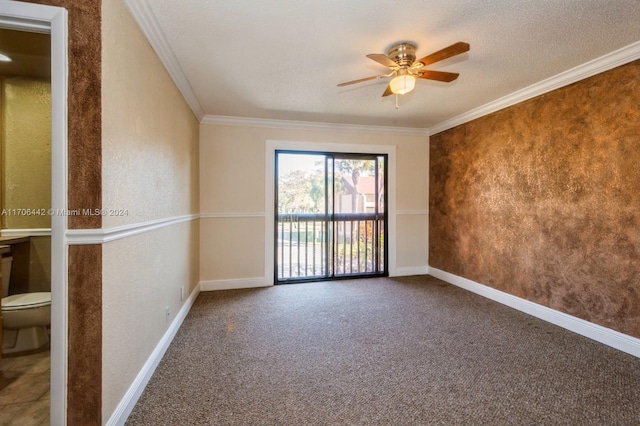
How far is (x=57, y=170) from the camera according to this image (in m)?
1.23

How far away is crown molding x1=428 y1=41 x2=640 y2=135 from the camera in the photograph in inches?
83.5

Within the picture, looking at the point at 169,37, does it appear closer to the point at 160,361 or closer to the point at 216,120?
the point at 216,120

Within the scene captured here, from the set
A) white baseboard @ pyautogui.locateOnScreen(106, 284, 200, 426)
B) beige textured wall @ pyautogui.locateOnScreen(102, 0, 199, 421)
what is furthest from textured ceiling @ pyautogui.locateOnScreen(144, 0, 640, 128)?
white baseboard @ pyautogui.locateOnScreen(106, 284, 200, 426)

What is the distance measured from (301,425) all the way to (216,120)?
3.51 m

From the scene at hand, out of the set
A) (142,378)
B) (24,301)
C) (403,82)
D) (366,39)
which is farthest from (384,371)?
(24,301)

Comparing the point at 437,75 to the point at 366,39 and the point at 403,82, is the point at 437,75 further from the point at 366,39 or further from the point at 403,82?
the point at 366,39

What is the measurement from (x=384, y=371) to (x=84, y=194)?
6.80ft

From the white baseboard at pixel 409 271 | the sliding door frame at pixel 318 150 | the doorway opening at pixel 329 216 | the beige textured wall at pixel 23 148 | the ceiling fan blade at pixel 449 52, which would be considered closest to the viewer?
the ceiling fan blade at pixel 449 52

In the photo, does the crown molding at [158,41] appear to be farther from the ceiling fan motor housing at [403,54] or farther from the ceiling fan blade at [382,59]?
the ceiling fan motor housing at [403,54]

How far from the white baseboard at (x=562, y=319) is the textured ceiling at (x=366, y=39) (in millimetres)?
2252

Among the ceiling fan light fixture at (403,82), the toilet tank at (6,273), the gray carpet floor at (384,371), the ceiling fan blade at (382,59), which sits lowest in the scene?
the gray carpet floor at (384,371)

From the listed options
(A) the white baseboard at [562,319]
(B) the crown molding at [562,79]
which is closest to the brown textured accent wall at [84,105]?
(B) the crown molding at [562,79]

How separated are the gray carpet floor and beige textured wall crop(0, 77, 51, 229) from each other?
164cm

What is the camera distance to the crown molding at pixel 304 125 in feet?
12.2
